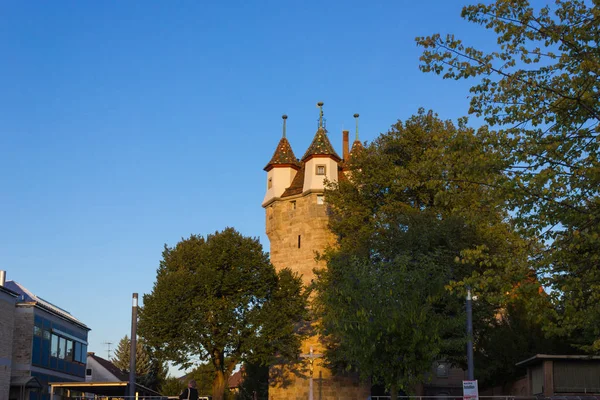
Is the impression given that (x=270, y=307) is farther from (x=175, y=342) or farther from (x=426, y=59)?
(x=426, y=59)

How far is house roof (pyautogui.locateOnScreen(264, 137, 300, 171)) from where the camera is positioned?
6066 centimetres

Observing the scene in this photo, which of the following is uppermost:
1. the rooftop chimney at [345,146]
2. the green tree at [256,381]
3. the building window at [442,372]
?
the rooftop chimney at [345,146]

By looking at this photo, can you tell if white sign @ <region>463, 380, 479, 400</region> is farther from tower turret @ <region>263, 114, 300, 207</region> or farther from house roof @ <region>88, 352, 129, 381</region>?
house roof @ <region>88, 352, 129, 381</region>

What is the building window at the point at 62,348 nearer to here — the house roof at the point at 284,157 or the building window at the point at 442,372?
the house roof at the point at 284,157

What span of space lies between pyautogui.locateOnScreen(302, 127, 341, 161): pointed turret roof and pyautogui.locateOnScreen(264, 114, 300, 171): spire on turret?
193 centimetres

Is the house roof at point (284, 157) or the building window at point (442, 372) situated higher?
the house roof at point (284, 157)

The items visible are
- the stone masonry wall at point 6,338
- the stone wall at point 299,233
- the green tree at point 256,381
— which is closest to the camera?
the stone masonry wall at point 6,338

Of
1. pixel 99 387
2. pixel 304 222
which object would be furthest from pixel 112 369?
pixel 99 387

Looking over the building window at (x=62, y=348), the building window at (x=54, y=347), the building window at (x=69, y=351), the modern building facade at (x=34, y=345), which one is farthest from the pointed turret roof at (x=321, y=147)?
the building window at (x=54, y=347)

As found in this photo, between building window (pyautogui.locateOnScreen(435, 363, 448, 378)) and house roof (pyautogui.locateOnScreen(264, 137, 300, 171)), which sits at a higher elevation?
house roof (pyautogui.locateOnScreen(264, 137, 300, 171))

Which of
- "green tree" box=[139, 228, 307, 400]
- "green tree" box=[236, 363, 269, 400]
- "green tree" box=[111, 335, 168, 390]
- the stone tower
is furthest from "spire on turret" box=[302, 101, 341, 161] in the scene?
"green tree" box=[111, 335, 168, 390]

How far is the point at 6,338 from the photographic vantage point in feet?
135

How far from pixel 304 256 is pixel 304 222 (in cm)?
259

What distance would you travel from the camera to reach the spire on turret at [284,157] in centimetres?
→ 6067
